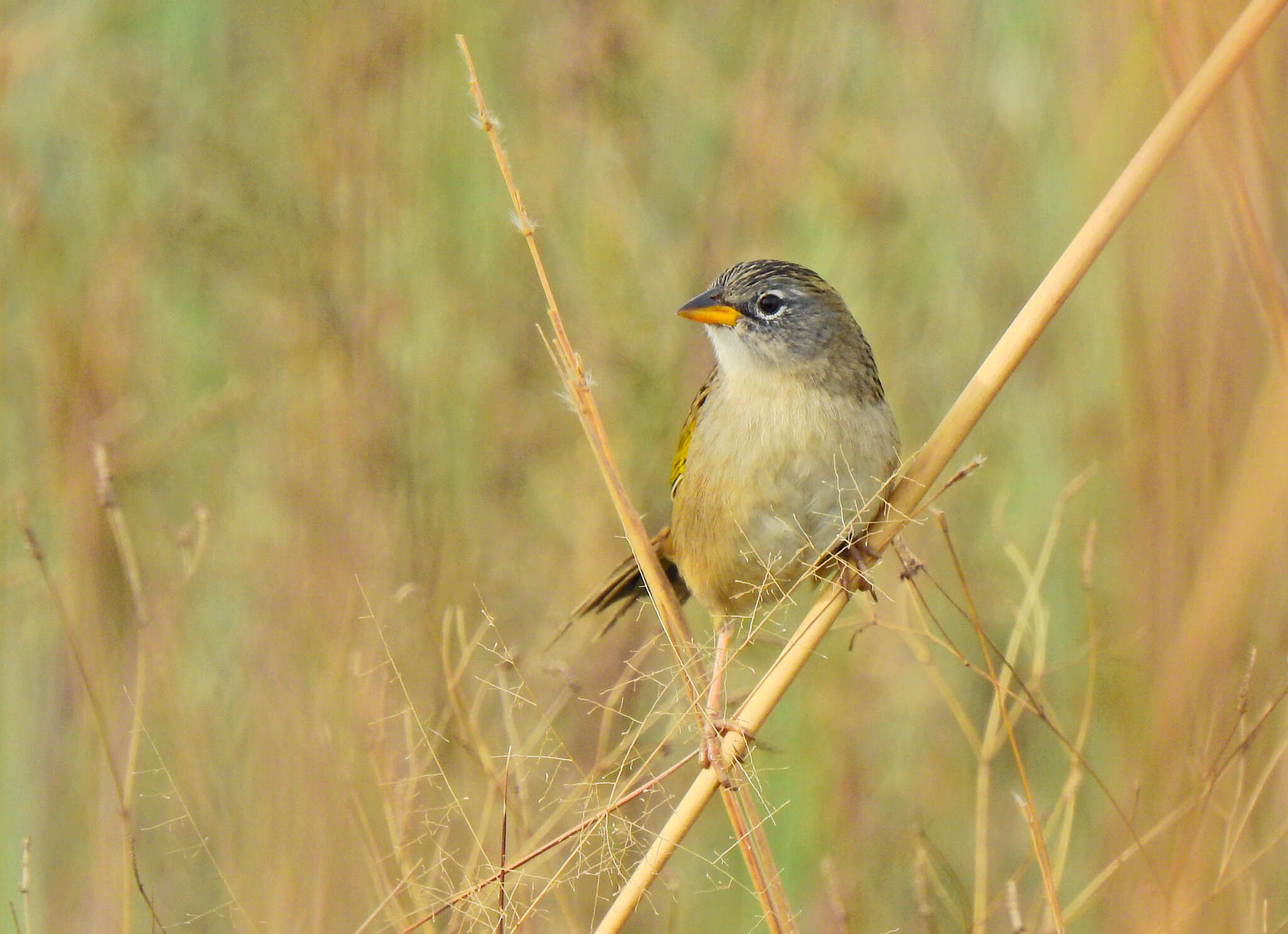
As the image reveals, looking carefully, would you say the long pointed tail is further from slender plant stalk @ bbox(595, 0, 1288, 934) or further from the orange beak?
slender plant stalk @ bbox(595, 0, 1288, 934)

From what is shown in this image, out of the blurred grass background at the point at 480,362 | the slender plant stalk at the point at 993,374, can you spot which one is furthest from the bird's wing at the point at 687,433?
the slender plant stalk at the point at 993,374

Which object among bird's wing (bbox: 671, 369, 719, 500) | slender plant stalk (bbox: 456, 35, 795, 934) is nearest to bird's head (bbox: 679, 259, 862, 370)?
bird's wing (bbox: 671, 369, 719, 500)

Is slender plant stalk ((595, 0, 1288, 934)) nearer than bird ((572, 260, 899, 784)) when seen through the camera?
Yes

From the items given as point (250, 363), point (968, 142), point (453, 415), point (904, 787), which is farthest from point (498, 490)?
point (968, 142)

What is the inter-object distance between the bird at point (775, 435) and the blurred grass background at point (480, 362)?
45 cm

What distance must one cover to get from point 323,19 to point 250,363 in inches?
48.5

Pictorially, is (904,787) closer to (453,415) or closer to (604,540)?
(604,540)

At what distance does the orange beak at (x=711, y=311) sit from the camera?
10.8 ft

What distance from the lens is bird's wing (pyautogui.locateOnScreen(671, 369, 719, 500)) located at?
3596 mm

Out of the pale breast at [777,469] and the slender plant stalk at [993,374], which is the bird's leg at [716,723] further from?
the pale breast at [777,469]

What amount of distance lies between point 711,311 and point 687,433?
1.59 feet

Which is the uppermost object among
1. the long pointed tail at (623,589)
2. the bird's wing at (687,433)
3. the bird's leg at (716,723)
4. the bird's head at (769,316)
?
the bird's head at (769,316)

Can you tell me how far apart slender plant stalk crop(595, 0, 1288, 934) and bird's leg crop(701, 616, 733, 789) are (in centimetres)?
5

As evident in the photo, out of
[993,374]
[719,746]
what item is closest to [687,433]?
[993,374]
